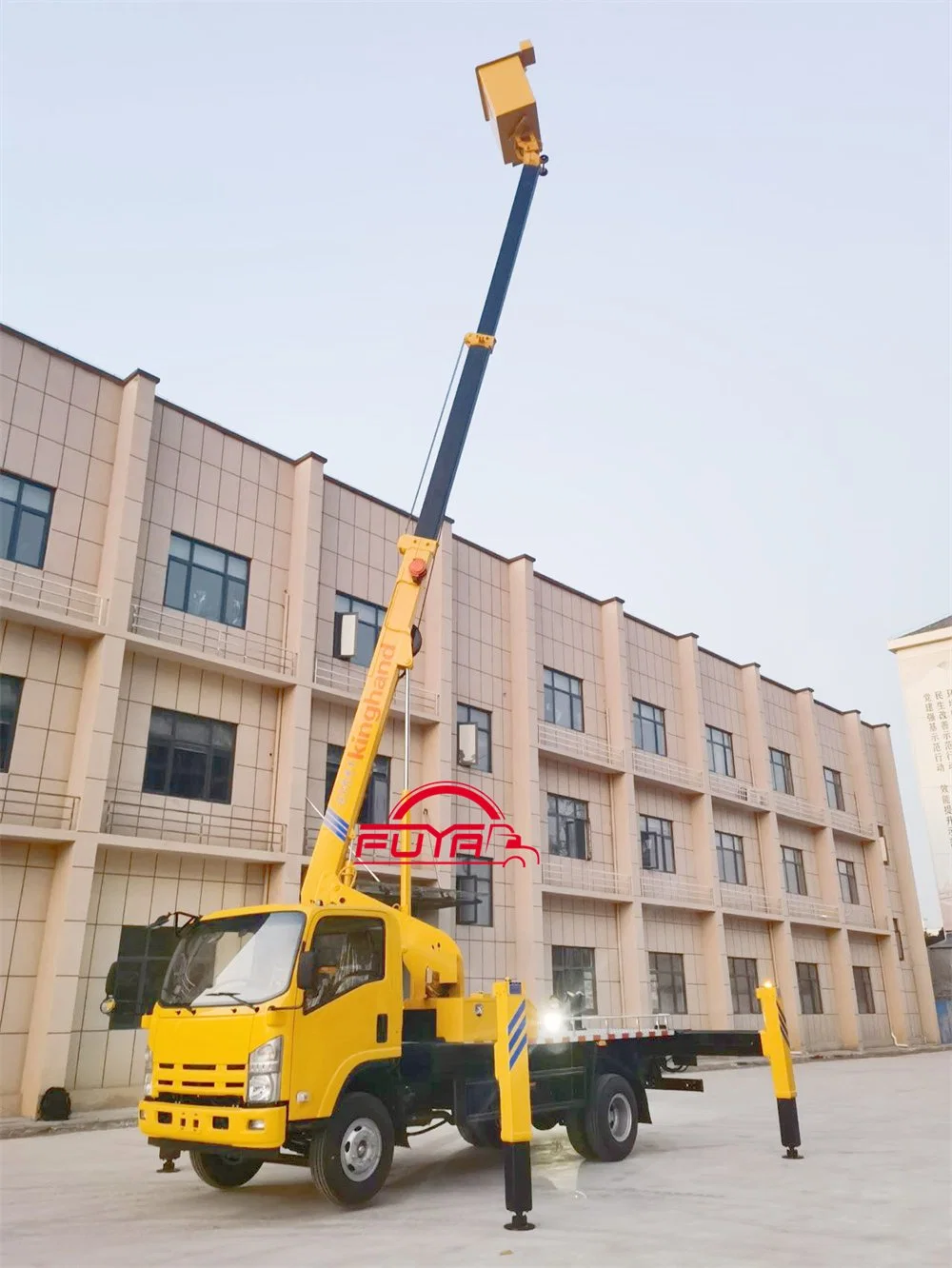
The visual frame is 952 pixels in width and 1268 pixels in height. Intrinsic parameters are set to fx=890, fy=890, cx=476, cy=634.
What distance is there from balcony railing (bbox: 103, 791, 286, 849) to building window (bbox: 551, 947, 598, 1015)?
378 inches

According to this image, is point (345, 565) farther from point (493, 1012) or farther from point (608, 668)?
point (493, 1012)

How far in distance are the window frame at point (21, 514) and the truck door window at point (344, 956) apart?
1147 cm

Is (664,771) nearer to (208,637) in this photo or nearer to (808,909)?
(808,909)

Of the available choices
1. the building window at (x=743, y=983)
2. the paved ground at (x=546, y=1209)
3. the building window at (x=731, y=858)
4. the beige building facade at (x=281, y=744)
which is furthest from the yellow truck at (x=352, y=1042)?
the building window at (x=731, y=858)

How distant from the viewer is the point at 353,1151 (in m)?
7.38

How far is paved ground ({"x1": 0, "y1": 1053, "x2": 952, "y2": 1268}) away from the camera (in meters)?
5.95

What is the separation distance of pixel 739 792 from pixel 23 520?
25.2m

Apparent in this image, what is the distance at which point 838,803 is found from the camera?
1497 inches

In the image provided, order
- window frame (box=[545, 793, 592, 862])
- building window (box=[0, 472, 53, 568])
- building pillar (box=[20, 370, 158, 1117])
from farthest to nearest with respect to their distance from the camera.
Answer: window frame (box=[545, 793, 592, 862]), building window (box=[0, 472, 53, 568]), building pillar (box=[20, 370, 158, 1117])

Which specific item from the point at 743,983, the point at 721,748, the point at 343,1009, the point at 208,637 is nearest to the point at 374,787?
the point at 208,637

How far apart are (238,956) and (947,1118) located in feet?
33.8

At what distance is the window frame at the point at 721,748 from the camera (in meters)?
31.9

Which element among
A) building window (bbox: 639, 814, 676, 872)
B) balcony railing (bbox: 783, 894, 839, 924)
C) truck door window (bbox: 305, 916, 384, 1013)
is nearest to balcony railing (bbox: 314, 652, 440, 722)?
building window (bbox: 639, 814, 676, 872)

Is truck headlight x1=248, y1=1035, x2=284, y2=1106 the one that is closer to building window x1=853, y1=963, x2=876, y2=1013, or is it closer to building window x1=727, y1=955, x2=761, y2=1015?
building window x1=727, y1=955, x2=761, y2=1015
